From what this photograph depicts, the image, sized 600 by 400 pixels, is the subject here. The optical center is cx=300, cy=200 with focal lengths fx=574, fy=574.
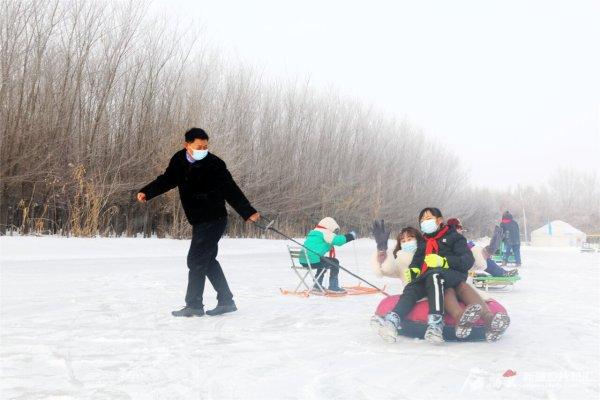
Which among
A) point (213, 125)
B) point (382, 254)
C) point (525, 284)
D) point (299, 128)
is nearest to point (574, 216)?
point (299, 128)

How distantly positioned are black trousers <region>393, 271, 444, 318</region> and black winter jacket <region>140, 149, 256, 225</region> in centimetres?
151

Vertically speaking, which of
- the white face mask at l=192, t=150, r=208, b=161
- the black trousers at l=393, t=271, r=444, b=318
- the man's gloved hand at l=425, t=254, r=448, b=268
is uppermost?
the white face mask at l=192, t=150, r=208, b=161

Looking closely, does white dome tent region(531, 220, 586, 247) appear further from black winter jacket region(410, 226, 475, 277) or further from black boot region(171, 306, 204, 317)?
black boot region(171, 306, 204, 317)

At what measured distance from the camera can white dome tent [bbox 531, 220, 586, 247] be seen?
37.2 meters

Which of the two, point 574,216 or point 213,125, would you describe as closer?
point 213,125

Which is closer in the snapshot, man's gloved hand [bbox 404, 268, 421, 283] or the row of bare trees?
man's gloved hand [bbox 404, 268, 421, 283]

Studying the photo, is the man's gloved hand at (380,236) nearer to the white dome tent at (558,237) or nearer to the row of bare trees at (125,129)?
the row of bare trees at (125,129)

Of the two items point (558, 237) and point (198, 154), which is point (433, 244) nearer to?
point (198, 154)

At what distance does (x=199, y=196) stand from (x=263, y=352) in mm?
1717

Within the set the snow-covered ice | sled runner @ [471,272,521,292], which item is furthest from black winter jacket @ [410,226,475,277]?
sled runner @ [471,272,521,292]

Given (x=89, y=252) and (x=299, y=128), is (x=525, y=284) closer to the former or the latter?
(x=89, y=252)

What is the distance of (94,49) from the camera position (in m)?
Answer: 16.3

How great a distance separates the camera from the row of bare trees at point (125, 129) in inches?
543

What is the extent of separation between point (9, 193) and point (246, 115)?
33.6ft
